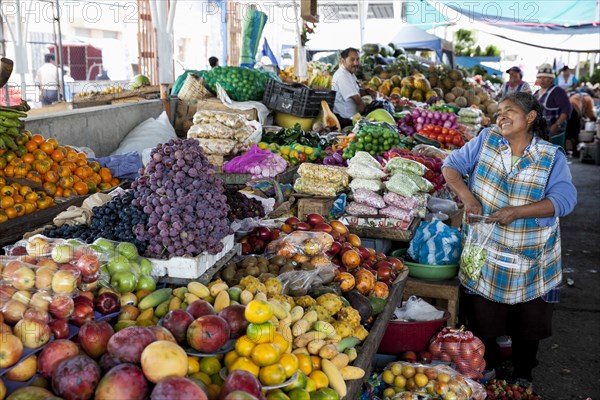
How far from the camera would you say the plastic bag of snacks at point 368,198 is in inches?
164

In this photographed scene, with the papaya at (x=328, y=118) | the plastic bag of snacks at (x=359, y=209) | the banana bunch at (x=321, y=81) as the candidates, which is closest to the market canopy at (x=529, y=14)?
the banana bunch at (x=321, y=81)

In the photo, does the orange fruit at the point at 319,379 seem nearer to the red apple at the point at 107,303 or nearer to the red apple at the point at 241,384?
the red apple at the point at 241,384

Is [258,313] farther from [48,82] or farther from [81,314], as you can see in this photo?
[48,82]

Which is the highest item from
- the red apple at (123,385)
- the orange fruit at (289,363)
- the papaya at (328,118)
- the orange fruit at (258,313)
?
the papaya at (328,118)

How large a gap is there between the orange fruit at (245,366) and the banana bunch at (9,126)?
10.4ft

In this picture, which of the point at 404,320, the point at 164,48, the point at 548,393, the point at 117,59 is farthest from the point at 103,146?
the point at 117,59

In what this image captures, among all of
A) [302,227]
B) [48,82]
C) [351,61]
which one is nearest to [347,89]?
[351,61]

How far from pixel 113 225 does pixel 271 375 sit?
1214 mm

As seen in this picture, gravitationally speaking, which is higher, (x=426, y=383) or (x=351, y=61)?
(x=351, y=61)

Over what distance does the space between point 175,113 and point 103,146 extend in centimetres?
146

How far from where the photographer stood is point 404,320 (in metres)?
3.45

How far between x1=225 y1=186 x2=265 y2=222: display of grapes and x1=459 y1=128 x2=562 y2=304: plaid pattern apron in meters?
1.37

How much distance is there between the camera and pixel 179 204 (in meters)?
2.47

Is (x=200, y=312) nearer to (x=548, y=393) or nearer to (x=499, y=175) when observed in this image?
(x=499, y=175)
